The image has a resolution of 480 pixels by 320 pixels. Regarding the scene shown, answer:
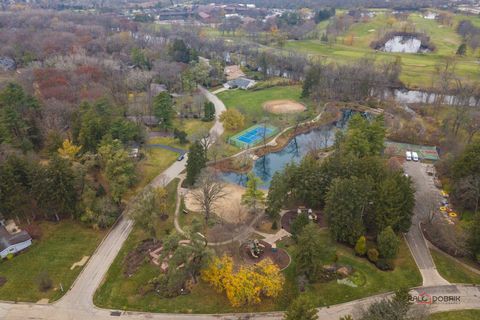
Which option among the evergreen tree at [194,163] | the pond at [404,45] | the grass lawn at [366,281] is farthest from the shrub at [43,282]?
the pond at [404,45]

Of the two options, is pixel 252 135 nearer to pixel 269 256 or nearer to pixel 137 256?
pixel 269 256

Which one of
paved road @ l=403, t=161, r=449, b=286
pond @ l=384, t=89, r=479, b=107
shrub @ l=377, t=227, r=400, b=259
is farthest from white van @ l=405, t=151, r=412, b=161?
pond @ l=384, t=89, r=479, b=107

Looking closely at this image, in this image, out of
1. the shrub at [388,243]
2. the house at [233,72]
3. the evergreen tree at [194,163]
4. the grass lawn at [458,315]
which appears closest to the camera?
the grass lawn at [458,315]

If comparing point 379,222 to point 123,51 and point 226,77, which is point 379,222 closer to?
point 226,77

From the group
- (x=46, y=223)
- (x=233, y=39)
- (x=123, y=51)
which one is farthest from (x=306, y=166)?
(x=233, y=39)

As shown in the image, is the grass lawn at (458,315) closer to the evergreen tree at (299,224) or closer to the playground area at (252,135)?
the evergreen tree at (299,224)
